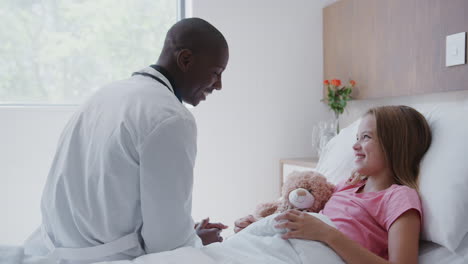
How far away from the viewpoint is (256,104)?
9.32ft

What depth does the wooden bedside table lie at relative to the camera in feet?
8.13

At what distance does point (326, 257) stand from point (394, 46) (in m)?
1.65

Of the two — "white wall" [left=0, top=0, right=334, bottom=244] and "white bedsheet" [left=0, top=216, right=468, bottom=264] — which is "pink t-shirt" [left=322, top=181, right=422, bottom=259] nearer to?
"white bedsheet" [left=0, top=216, right=468, bottom=264]

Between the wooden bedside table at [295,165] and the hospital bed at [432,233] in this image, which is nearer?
the hospital bed at [432,233]

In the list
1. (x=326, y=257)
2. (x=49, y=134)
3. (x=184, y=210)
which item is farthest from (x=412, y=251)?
(x=49, y=134)

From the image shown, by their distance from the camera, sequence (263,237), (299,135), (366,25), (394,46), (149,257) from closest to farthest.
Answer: (149,257)
(263,237)
(394,46)
(366,25)
(299,135)

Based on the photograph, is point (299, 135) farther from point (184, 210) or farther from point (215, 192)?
point (184, 210)

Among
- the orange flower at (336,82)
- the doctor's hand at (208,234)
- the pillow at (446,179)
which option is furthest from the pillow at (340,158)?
the orange flower at (336,82)

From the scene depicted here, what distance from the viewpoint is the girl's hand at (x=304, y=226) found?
3.62 ft

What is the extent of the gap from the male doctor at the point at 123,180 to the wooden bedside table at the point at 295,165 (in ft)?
4.85

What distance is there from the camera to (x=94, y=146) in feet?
3.40

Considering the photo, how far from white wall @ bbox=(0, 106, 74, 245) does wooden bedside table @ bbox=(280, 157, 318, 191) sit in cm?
143

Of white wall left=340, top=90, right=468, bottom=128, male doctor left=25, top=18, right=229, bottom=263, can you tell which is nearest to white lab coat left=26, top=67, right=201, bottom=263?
male doctor left=25, top=18, right=229, bottom=263

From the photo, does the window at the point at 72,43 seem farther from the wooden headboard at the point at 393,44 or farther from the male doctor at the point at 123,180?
the male doctor at the point at 123,180
